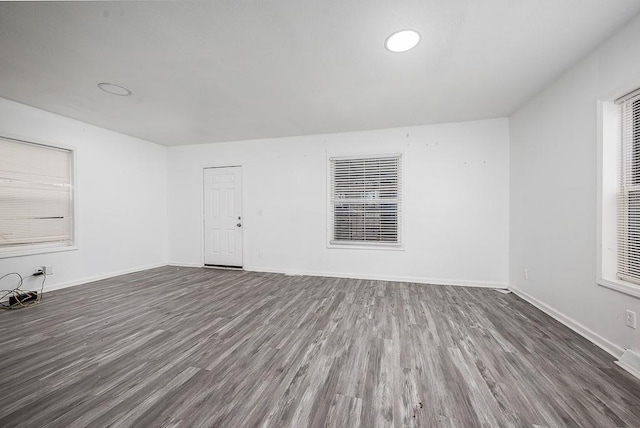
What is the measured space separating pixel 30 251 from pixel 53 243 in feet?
1.00

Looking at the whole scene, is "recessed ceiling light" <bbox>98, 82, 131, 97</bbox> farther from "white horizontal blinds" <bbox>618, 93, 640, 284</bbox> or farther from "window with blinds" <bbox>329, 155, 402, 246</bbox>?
"white horizontal blinds" <bbox>618, 93, 640, 284</bbox>

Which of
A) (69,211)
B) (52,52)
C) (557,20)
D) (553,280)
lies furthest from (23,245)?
(553,280)

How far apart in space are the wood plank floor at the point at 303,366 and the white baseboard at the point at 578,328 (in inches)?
2.9

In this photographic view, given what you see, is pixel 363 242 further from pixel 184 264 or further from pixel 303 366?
pixel 184 264

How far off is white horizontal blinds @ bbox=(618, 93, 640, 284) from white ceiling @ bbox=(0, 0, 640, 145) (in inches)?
27.1

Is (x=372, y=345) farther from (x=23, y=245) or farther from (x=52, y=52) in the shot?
(x=23, y=245)

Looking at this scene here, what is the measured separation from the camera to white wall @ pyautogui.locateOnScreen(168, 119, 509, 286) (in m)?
3.66

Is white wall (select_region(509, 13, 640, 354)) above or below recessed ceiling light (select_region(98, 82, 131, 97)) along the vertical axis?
below

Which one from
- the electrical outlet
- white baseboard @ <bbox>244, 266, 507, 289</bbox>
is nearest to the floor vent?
the electrical outlet

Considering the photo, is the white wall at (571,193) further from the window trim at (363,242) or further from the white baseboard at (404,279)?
the window trim at (363,242)

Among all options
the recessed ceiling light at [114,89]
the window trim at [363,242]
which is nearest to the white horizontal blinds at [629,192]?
the window trim at [363,242]

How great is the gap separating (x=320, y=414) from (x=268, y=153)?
423 cm

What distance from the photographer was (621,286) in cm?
182

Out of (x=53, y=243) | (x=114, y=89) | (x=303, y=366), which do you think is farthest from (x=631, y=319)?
(x=53, y=243)
